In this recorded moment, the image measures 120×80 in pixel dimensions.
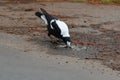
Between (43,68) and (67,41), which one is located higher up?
(43,68)

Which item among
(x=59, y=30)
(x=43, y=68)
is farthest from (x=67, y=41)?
(x=43, y=68)

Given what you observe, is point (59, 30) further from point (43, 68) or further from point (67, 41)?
point (43, 68)

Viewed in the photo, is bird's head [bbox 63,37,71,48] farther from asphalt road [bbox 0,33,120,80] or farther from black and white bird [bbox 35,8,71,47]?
asphalt road [bbox 0,33,120,80]

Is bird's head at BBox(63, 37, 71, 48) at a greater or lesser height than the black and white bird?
lesser

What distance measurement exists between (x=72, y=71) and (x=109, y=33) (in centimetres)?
423

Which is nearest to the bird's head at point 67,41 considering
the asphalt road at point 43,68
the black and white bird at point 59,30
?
the black and white bird at point 59,30

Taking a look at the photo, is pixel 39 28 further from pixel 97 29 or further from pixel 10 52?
pixel 10 52

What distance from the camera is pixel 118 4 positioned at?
1956 cm

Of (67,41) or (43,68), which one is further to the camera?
(67,41)

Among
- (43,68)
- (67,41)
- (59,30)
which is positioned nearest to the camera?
(43,68)

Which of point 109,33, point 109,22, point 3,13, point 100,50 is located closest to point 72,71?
point 100,50

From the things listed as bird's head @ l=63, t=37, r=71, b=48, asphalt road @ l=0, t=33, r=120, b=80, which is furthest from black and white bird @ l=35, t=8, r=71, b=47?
asphalt road @ l=0, t=33, r=120, b=80

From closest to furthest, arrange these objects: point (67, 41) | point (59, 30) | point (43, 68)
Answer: point (43, 68), point (67, 41), point (59, 30)

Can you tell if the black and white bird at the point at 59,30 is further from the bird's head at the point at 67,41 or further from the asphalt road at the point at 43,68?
the asphalt road at the point at 43,68
